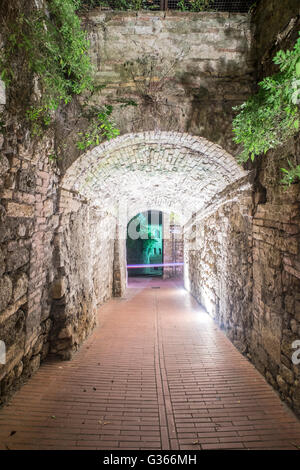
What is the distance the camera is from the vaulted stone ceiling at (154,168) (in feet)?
12.4

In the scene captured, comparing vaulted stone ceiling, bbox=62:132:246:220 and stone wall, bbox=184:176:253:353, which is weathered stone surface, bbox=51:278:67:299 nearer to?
vaulted stone ceiling, bbox=62:132:246:220

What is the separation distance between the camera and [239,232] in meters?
4.10

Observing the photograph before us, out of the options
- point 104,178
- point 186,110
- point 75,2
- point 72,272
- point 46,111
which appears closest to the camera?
point 46,111

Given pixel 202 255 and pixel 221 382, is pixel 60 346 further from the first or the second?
pixel 202 255

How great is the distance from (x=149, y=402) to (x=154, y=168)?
170 inches

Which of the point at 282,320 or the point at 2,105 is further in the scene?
the point at 282,320

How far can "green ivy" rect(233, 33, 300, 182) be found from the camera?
7.40 ft

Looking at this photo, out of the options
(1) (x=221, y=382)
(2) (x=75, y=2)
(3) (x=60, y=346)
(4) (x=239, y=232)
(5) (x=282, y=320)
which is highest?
(2) (x=75, y=2)

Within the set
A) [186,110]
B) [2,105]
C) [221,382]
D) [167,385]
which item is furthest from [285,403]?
[2,105]

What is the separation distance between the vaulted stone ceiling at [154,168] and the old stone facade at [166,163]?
34mm

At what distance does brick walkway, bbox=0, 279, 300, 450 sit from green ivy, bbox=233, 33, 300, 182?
99.4 inches

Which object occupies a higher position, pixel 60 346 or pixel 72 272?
pixel 72 272

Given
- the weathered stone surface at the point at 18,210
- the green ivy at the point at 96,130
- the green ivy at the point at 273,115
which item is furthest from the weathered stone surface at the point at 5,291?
the green ivy at the point at 273,115

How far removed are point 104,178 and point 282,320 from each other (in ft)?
13.1
